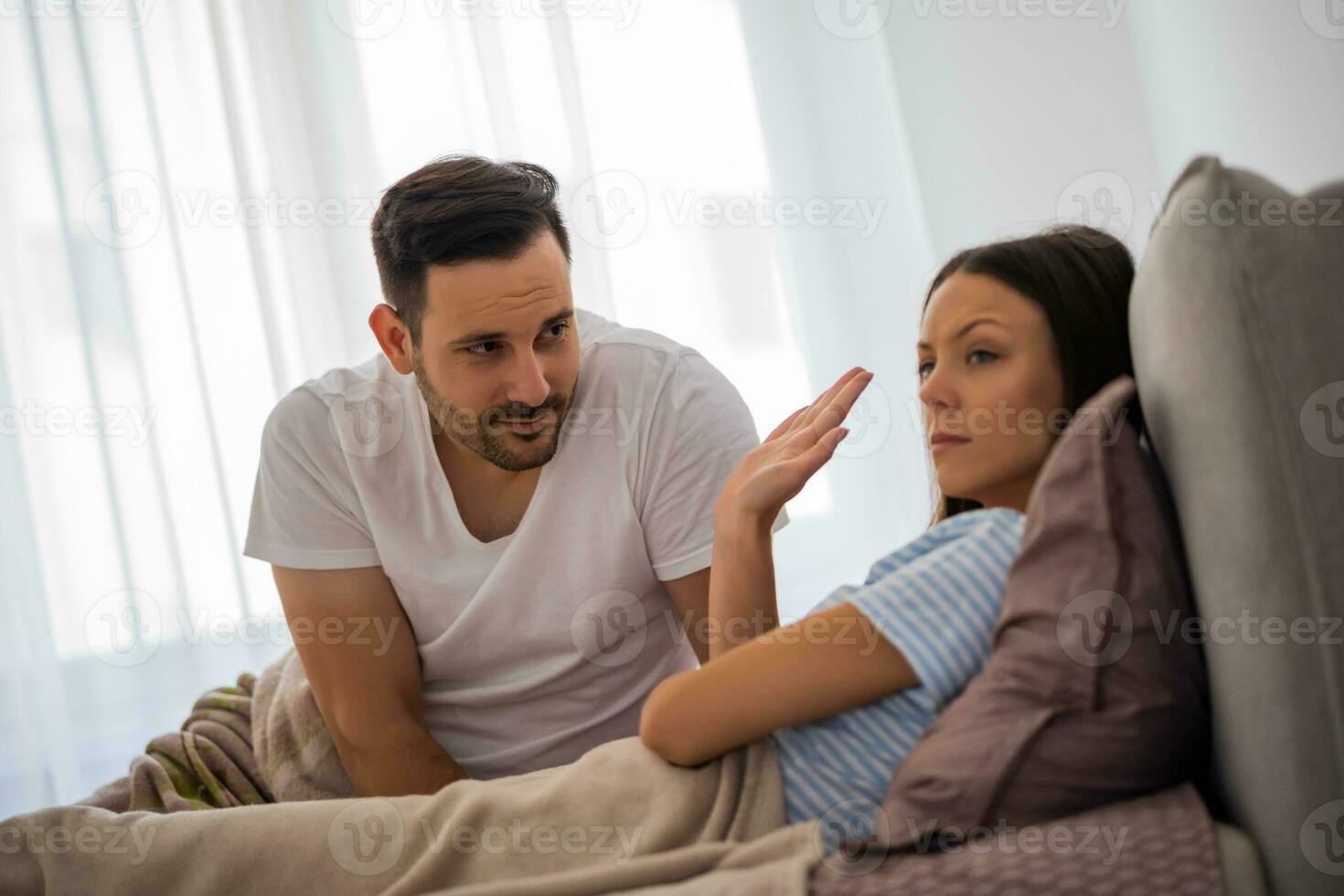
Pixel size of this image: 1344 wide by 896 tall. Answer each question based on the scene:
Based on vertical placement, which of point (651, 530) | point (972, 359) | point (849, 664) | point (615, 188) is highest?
point (615, 188)

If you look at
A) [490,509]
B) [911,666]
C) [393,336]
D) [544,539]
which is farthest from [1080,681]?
[393,336]

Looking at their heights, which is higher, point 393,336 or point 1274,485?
point 393,336

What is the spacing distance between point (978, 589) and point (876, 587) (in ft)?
0.27

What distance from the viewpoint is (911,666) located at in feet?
2.92

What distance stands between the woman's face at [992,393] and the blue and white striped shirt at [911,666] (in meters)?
0.11

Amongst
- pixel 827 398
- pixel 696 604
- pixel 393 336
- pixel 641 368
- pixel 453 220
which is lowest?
pixel 696 604

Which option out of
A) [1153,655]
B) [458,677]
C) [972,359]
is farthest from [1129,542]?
[458,677]

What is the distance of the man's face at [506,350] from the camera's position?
142 cm

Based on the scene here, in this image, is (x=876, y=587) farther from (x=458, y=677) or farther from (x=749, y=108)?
(x=749, y=108)

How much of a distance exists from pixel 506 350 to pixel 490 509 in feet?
0.78

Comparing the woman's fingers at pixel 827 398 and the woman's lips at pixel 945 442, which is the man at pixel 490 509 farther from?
the woman's lips at pixel 945 442

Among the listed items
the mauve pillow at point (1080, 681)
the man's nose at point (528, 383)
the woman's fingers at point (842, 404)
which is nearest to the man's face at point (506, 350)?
the man's nose at point (528, 383)

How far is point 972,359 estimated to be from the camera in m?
1.08

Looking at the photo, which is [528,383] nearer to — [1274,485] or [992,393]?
[992,393]
